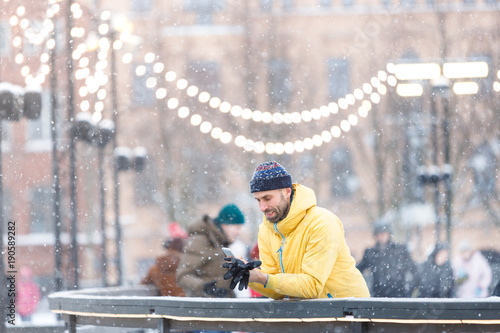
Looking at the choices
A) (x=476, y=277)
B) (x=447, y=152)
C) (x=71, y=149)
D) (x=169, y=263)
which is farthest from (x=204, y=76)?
(x=169, y=263)

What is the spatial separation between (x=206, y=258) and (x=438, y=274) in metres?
6.46

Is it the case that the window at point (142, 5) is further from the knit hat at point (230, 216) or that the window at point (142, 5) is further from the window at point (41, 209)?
the knit hat at point (230, 216)

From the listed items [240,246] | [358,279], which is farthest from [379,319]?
[240,246]

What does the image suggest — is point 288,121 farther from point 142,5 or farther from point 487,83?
point 142,5

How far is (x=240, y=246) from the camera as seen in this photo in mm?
8227

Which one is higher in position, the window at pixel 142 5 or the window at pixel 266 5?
the window at pixel 142 5

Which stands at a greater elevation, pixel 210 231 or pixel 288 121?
pixel 288 121

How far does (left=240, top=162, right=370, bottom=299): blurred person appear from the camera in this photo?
3824 millimetres

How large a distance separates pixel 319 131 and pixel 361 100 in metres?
1.55

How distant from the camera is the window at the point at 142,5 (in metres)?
25.3

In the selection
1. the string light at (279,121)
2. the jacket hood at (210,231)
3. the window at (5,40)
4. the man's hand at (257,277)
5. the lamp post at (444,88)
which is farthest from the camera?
the window at (5,40)

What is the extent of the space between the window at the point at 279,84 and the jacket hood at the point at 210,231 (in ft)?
47.1

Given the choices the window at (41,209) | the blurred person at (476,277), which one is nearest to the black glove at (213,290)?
the blurred person at (476,277)

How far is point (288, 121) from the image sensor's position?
19891mm
